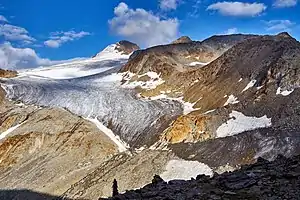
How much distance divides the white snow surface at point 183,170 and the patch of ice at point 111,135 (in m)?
8.29

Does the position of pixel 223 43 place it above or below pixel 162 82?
above

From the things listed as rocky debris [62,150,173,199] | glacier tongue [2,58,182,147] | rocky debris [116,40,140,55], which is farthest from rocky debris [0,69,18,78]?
rocky debris [116,40,140,55]

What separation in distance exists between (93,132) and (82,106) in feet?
31.9

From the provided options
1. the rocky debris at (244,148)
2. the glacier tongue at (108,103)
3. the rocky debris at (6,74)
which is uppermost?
the rocky debris at (6,74)

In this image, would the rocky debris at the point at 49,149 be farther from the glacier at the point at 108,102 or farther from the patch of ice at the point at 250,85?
the patch of ice at the point at 250,85

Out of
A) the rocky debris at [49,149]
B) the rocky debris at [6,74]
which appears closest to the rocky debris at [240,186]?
the rocky debris at [49,149]

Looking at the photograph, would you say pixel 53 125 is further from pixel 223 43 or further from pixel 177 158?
pixel 223 43

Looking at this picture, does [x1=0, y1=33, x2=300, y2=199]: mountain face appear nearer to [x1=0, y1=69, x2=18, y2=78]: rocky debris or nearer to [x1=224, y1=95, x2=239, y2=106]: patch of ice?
[x1=224, y1=95, x2=239, y2=106]: patch of ice

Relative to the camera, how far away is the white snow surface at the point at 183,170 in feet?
91.5

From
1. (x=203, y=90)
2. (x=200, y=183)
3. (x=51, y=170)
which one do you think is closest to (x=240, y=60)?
(x=203, y=90)

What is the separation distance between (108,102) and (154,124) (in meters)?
11.2

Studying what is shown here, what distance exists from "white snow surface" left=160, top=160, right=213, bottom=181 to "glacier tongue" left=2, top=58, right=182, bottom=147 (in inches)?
323

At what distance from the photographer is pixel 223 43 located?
75.9 metres

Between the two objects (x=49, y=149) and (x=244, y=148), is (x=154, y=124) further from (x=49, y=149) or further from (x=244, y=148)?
(x=244, y=148)
